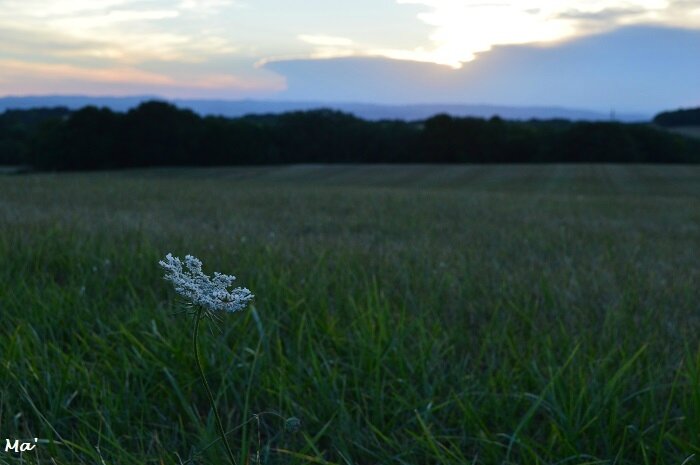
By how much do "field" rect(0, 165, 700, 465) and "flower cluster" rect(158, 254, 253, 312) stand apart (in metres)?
0.32

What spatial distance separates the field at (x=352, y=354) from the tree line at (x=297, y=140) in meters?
55.1

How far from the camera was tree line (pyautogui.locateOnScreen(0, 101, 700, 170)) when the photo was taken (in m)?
56.9

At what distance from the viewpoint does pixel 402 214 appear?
9055mm

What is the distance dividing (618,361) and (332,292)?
5.08ft

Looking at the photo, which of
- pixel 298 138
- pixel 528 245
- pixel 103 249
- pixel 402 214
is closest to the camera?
pixel 103 249

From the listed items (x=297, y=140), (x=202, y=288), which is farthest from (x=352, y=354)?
(x=297, y=140)

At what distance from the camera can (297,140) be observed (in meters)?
63.9

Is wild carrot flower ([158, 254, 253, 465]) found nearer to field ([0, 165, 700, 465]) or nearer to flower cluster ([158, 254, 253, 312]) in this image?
flower cluster ([158, 254, 253, 312])

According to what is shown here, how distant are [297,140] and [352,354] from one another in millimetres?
62084

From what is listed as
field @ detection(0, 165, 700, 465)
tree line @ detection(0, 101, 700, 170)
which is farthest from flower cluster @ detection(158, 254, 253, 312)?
tree line @ detection(0, 101, 700, 170)

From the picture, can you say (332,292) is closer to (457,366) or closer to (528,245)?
(457,366)

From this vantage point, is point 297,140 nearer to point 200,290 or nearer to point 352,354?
point 352,354

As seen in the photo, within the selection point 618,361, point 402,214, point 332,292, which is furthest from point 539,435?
point 402,214

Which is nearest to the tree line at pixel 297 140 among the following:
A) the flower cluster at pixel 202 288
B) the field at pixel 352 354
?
the field at pixel 352 354
